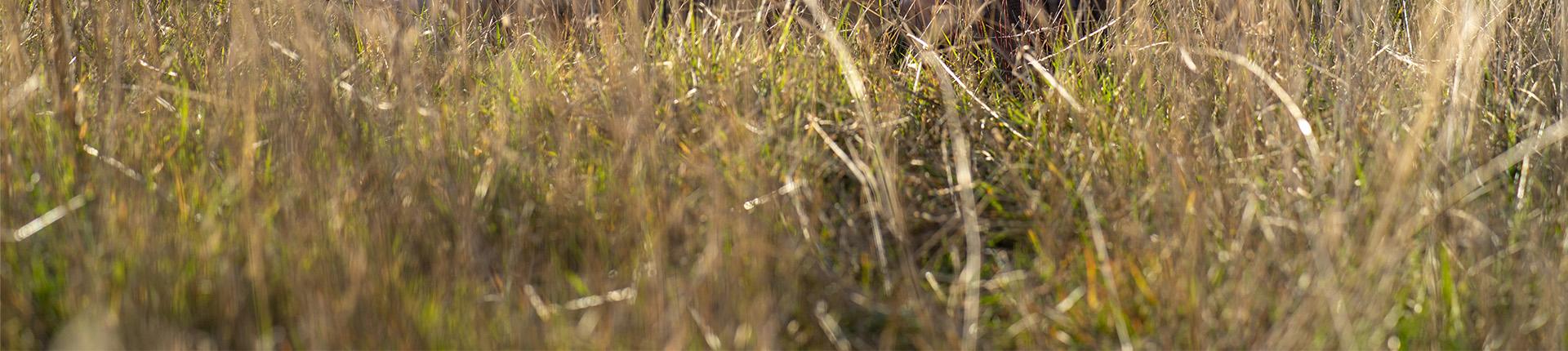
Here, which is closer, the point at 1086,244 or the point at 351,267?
the point at 351,267

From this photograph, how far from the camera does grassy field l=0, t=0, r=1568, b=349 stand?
136cm

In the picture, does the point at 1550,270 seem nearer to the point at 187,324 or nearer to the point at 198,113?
the point at 187,324

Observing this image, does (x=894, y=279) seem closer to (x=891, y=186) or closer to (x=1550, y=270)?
(x=891, y=186)

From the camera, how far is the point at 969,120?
2043 millimetres

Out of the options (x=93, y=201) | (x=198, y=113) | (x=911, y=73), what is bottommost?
(x=911, y=73)

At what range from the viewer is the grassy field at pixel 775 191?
1360 mm

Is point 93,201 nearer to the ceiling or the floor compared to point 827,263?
nearer to the ceiling

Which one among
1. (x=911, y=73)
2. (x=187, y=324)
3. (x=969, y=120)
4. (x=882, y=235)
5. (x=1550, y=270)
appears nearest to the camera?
(x=187, y=324)

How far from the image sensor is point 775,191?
Result: 5.47ft

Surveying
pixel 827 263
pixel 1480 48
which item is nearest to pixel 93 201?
pixel 827 263

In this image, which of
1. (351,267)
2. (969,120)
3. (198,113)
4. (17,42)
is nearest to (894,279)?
(969,120)

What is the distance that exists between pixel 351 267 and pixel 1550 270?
1.33 metres

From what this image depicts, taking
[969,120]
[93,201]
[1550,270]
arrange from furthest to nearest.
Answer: [969,120] < [93,201] < [1550,270]

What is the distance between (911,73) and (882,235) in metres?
0.66
